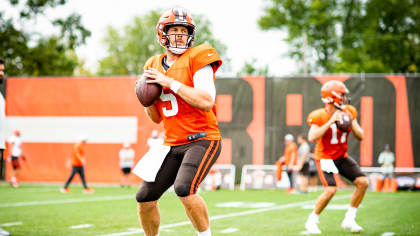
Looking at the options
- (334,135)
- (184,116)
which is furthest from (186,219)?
(184,116)

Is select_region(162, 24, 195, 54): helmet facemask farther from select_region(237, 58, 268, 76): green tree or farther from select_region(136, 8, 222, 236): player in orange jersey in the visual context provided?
select_region(237, 58, 268, 76): green tree

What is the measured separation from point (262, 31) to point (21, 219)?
1248 inches

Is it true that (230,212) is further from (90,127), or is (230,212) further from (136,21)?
(136,21)

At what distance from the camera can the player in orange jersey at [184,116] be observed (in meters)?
4.23

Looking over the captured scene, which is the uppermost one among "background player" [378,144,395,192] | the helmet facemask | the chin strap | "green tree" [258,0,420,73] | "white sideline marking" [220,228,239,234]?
"green tree" [258,0,420,73]

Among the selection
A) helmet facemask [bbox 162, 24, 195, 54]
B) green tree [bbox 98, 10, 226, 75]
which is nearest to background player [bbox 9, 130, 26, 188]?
helmet facemask [bbox 162, 24, 195, 54]

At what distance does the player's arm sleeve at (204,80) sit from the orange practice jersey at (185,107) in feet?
0.14

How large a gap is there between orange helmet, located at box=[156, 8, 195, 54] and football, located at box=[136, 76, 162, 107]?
35 centimetres

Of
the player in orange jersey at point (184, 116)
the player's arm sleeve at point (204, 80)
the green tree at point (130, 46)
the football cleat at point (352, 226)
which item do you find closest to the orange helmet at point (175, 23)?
the player in orange jersey at point (184, 116)

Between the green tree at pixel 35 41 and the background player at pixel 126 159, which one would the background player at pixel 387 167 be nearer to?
the background player at pixel 126 159

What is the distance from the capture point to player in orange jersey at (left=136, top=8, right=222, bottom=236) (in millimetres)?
4234

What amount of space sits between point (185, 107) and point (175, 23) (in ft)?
2.30

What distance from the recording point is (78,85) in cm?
2072

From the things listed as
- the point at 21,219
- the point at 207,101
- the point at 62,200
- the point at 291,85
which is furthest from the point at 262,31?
the point at 207,101
